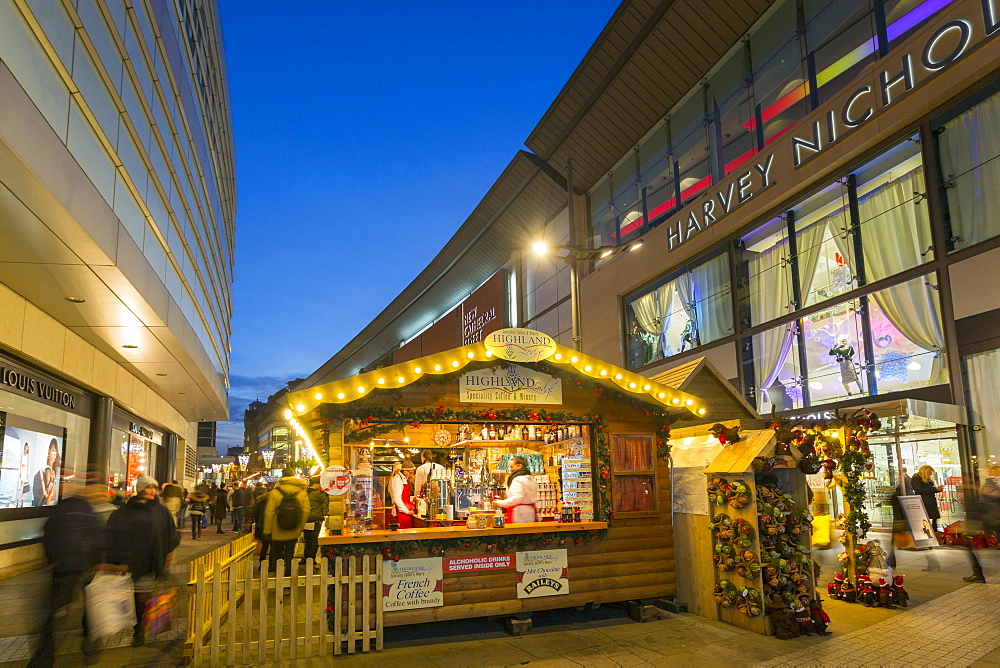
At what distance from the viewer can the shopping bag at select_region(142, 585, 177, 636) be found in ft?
22.8

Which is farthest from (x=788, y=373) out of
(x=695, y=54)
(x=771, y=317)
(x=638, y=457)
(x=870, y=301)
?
(x=695, y=54)

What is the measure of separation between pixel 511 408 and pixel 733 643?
11.8ft

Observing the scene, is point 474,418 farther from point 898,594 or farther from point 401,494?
point 898,594

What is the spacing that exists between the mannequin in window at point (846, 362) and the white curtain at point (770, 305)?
4.10 ft

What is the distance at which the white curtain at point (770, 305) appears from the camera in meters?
14.9

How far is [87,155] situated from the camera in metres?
9.99

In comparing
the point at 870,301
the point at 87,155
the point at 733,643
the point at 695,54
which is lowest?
the point at 733,643

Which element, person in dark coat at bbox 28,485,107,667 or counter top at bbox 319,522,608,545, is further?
counter top at bbox 319,522,608,545

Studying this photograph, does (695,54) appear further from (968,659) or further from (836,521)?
(968,659)

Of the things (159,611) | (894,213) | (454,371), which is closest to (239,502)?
(159,611)

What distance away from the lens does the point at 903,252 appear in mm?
12109

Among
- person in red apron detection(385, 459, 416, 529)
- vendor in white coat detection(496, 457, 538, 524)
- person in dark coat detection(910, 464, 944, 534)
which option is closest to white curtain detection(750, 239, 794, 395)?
person in dark coat detection(910, 464, 944, 534)

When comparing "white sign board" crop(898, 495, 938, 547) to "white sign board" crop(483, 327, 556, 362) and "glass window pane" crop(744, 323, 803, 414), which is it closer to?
"glass window pane" crop(744, 323, 803, 414)

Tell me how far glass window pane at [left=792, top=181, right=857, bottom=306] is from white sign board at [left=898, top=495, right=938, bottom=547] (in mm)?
4115
